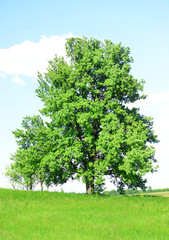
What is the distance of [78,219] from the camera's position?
721 inches

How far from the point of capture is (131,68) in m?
→ 31.9

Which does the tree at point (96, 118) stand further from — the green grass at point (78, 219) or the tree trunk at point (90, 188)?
the green grass at point (78, 219)

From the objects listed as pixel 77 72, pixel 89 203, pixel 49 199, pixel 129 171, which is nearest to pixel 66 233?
pixel 89 203

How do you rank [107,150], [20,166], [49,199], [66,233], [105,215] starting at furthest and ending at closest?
1. [20,166]
2. [107,150]
3. [49,199]
4. [105,215]
5. [66,233]

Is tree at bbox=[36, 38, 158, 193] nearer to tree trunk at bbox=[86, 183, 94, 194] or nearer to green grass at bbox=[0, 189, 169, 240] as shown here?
tree trunk at bbox=[86, 183, 94, 194]

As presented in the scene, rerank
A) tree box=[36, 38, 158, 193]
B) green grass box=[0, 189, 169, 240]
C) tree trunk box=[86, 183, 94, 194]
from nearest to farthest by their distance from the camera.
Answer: green grass box=[0, 189, 169, 240] < tree box=[36, 38, 158, 193] < tree trunk box=[86, 183, 94, 194]

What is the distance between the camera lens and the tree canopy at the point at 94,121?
28047mm

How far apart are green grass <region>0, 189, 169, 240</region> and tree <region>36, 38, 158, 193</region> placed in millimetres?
4266

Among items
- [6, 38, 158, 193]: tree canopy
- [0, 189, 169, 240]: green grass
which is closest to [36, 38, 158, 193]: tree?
[6, 38, 158, 193]: tree canopy

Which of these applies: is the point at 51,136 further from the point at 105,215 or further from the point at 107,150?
the point at 105,215

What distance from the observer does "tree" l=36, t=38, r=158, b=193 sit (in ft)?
91.8

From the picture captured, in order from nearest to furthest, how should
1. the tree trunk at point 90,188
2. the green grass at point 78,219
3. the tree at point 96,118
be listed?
1. the green grass at point 78,219
2. the tree at point 96,118
3. the tree trunk at point 90,188

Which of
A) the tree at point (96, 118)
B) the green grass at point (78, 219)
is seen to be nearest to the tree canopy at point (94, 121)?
the tree at point (96, 118)

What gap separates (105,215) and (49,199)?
7.70 metres
